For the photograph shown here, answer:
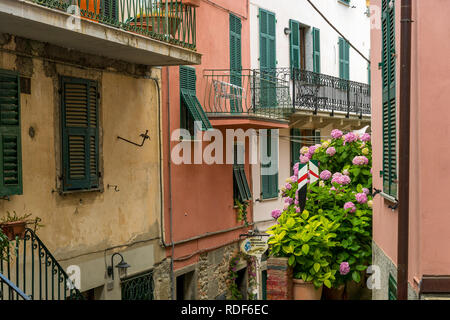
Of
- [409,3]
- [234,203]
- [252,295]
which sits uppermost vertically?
[409,3]

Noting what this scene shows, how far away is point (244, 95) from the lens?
16.1 m

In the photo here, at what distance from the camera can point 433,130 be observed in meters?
6.38

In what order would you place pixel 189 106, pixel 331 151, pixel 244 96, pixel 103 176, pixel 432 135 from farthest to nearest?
pixel 244 96 < pixel 189 106 < pixel 331 151 < pixel 103 176 < pixel 432 135

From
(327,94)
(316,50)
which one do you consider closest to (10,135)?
(327,94)

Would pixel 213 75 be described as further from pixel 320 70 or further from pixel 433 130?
pixel 433 130

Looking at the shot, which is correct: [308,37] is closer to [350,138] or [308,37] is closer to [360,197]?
[350,138]

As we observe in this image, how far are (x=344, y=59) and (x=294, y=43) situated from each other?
3969mm

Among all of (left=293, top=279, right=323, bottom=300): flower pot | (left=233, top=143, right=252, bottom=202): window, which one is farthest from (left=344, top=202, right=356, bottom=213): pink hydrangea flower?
(left=233, top=143, right=252, bottom=202): window

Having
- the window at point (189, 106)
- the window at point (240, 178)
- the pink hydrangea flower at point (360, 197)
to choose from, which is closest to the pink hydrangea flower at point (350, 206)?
the pink hydrangea flower at point (360, 197)

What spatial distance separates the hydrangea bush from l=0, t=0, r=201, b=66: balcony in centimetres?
313
